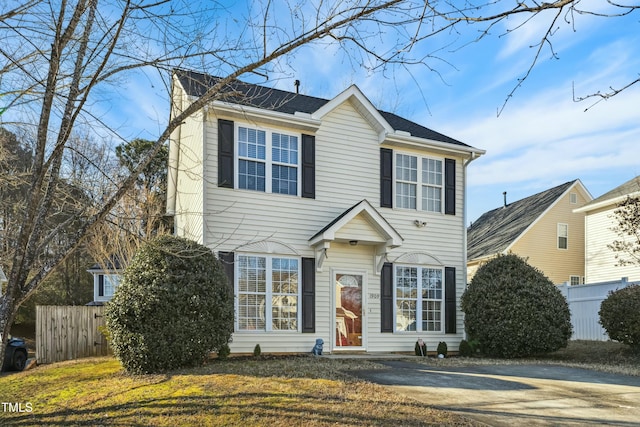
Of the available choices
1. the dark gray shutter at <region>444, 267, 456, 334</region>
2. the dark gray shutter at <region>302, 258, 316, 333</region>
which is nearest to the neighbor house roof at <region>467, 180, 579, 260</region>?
the dark gray shutter at <region>444, 267, 456, 334</region>

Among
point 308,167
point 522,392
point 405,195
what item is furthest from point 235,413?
point 405,195

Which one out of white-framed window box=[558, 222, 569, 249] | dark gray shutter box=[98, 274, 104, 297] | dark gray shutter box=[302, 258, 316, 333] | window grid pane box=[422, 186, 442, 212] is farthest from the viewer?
dark gray shutter box=[98, 274, 104, 297]

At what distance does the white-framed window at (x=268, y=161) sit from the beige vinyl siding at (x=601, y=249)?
47.2 feet

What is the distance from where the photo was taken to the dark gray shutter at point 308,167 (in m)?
12.6

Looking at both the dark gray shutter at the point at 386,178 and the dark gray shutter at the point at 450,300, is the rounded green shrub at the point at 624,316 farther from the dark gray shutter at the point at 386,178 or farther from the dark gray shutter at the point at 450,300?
the dark gray shutter at the point at 386,178

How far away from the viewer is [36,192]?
4621mm

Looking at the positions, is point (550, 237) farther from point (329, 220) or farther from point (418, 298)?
point (329, 220)

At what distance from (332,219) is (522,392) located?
6424mm

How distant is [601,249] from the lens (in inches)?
849

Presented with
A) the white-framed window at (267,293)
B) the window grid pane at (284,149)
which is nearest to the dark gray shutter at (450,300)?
the white-framed window at (267,293)

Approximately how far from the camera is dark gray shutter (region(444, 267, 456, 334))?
14.0 meters

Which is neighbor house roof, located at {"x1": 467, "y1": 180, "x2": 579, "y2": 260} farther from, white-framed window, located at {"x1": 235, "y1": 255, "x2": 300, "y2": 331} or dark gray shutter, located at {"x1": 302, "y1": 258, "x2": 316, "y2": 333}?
white-framed window, located at {"x1": 235, "y1": 255, "x2": 300, "y2": 331}

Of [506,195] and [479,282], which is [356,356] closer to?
[479,282]

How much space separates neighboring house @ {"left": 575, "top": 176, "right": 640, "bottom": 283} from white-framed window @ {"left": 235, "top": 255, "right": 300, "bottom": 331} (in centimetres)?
1451
